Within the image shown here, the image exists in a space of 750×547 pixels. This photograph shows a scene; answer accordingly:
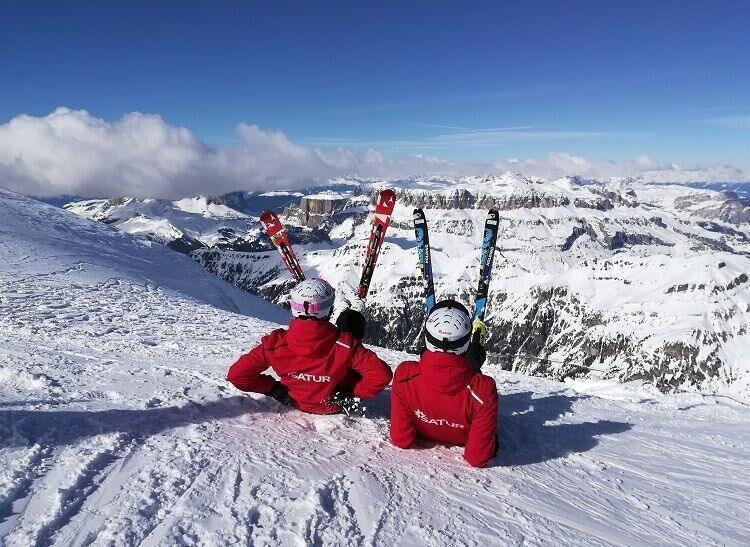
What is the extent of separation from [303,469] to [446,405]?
197cm

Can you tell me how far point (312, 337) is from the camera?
6.88 meters

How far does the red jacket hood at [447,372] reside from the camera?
6035 millimetres

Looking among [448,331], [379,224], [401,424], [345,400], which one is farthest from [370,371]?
[379,224]

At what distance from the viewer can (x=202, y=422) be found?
6.52 meters

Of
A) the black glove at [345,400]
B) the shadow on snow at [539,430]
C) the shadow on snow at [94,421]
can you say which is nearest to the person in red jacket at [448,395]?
the shadow on snow at [539,430]

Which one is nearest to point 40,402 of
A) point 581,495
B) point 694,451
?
point 581,495

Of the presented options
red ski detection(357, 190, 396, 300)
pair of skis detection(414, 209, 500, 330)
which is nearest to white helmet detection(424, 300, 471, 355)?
pair of skis detection(414, 209, 500, 330)

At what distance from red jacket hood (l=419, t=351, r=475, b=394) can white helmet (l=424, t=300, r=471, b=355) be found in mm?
90

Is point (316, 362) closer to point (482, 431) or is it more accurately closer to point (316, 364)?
point (316, 364)

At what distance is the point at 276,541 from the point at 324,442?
2.32 meters

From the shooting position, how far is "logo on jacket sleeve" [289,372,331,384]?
7.04 m

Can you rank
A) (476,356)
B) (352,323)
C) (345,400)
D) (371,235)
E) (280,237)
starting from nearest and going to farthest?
(345,400) → (476,356) → (352,323) → (371,235) → (280,237)

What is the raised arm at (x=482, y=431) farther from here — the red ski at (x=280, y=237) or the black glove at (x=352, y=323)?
the red ski at (x=280, y=237)

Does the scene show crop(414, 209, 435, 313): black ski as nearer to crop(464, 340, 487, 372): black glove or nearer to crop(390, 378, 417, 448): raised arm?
crop(464, 340, 487, 372): black glove
